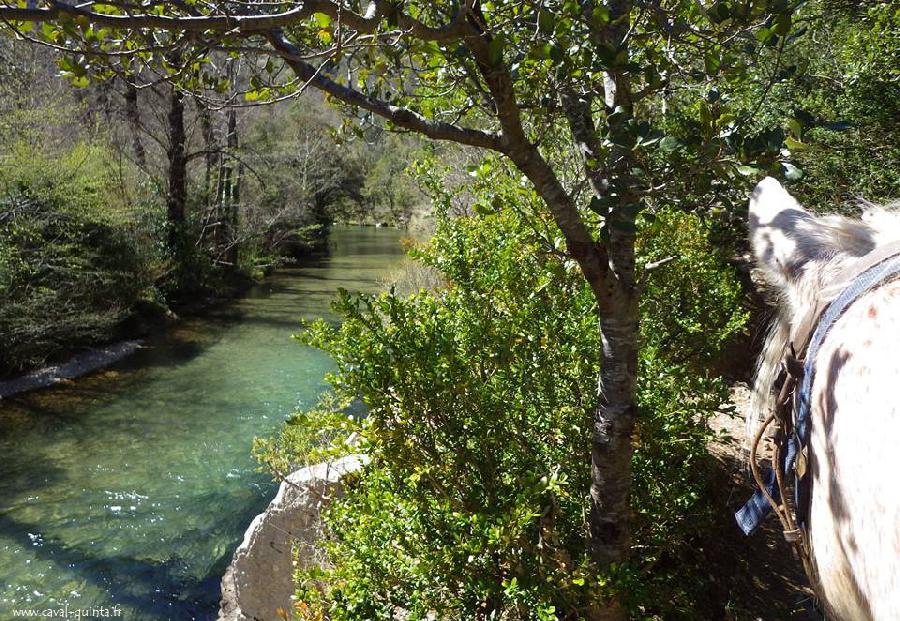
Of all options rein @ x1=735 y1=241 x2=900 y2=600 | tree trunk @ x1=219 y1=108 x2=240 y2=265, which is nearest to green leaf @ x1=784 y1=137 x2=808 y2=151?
rein @ x1=735 y1=241 x2=900 y2=600

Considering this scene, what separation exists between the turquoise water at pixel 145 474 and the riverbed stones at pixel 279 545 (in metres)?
0.85

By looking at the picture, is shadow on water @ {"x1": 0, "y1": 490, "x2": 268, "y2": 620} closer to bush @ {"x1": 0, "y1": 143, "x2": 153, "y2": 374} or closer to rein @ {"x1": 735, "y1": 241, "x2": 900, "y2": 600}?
bush @ {"x1": 0, "y1": 143, "x2": 153, "y2": 374}

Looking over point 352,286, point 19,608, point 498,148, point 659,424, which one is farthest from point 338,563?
point 352,286

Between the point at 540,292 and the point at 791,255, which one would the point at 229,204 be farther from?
the point at 791,255

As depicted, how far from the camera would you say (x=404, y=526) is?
2.66m

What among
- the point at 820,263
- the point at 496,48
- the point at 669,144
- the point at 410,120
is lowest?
the point at 820,263

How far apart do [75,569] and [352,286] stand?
14.0m

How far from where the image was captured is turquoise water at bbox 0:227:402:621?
18.3ft

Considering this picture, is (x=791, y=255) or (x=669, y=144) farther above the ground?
(x=669, y=144)

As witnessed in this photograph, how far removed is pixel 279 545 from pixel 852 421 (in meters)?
4.79

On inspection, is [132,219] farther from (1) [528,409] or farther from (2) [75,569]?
(1) [528,409]

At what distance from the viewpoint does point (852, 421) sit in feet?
3.00

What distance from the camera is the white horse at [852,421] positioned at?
2.72ft

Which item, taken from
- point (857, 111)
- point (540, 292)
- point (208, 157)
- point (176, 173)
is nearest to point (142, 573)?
point (540, 292)
